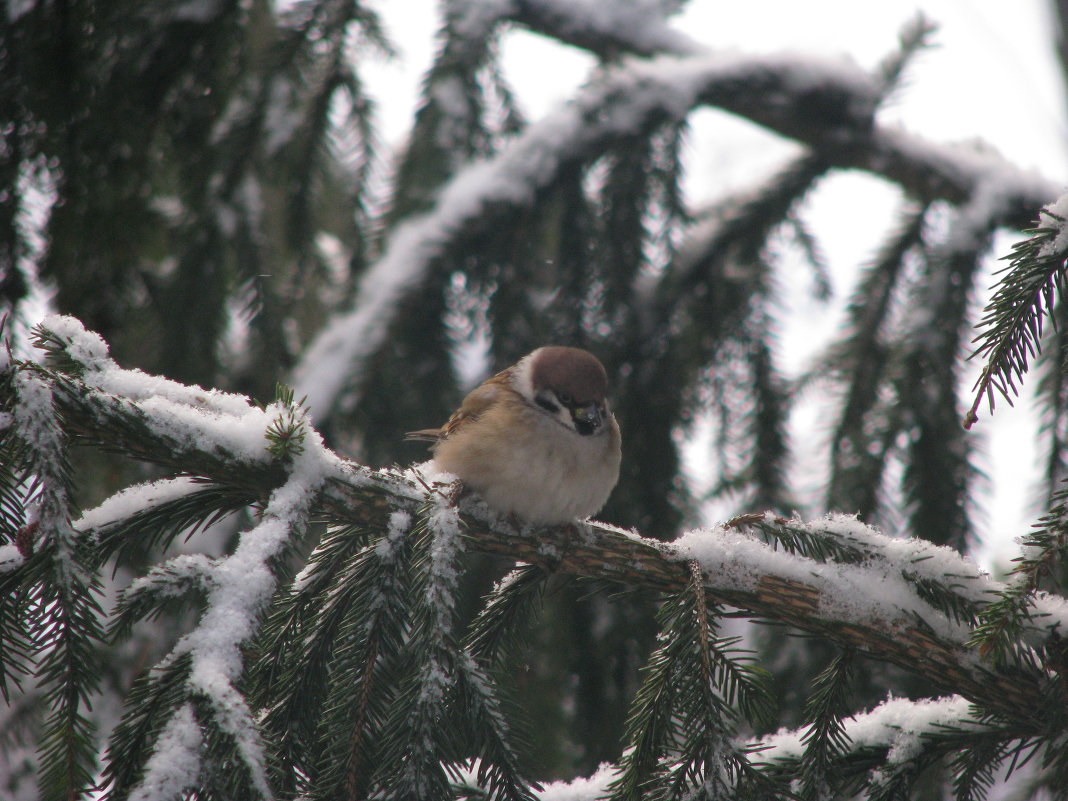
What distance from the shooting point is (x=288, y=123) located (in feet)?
10.2

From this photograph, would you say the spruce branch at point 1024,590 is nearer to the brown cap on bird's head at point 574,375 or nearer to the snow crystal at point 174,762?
the snow crystal at point 174,762

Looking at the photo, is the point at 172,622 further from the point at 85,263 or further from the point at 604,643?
the point at 604,643

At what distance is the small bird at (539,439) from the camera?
231 cm

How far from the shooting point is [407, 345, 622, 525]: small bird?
7.57ft

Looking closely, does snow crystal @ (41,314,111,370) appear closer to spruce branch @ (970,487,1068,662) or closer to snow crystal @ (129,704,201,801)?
snow crystal @ (129,704,201,801)

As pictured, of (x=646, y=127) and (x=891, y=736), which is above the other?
(x=646, y=127)

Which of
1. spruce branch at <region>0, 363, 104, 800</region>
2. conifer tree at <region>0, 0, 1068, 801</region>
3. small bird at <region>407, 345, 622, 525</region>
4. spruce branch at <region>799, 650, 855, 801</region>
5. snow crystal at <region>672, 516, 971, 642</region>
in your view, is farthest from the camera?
small bird at <region>407, 345, 622, 525</region>

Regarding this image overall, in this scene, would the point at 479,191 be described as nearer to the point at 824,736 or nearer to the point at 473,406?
the point at 473,406

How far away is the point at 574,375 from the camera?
2.64 meters

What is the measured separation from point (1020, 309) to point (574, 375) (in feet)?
5.05

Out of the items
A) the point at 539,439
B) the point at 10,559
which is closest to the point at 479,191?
the point at 539,439

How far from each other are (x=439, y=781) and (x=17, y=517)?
2.30 feet

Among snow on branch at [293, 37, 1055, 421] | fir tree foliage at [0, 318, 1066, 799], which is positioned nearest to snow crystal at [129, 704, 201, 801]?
fir tree foliage at [0, 318, 1066, 799]

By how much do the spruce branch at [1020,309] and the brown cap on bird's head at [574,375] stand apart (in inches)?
57.6
